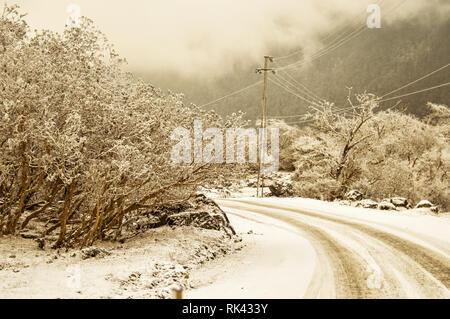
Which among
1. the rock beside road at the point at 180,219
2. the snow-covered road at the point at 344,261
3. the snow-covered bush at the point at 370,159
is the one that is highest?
the snow-covered bush at the point at 370,159

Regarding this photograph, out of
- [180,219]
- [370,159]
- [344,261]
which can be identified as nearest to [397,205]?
[370,159]

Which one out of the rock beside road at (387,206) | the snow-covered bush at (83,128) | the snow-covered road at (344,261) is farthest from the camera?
Result: the rock beside road at (387,206)

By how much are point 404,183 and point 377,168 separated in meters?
3.23

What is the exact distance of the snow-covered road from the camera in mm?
6777

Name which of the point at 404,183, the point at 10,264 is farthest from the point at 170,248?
the point at 404,183

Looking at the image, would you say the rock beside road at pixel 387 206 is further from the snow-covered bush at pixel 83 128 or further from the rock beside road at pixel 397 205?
the snow-covered bush at pixel 83 128

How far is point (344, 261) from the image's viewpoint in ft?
29.1

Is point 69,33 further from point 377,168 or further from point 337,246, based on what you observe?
point 377,168

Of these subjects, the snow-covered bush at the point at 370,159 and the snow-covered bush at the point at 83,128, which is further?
the snow-covered bush at the point at 370,159

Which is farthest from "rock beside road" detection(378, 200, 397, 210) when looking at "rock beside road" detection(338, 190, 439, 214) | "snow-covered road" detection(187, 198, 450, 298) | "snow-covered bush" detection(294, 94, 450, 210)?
"snow-covered bush" detection(294, 94, 450, 210)

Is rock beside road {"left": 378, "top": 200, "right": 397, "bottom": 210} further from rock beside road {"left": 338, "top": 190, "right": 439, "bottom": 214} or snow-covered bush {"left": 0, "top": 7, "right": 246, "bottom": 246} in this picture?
snow-covered bush {"left": 0, "top": 7, "right": 246, "bottom": 246}

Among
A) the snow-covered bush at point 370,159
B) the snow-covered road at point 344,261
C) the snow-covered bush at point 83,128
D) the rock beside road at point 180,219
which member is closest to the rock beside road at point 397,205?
the snow-covered road at point 344,261

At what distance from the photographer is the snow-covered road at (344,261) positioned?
678 cm

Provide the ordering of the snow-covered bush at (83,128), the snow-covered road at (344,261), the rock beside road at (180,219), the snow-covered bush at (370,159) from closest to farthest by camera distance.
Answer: the snow-covered road at (344,261) → the snow-covered bush at (83,128) → the rock beside road at (180,219) → the snow-covered bush at (370,159)
